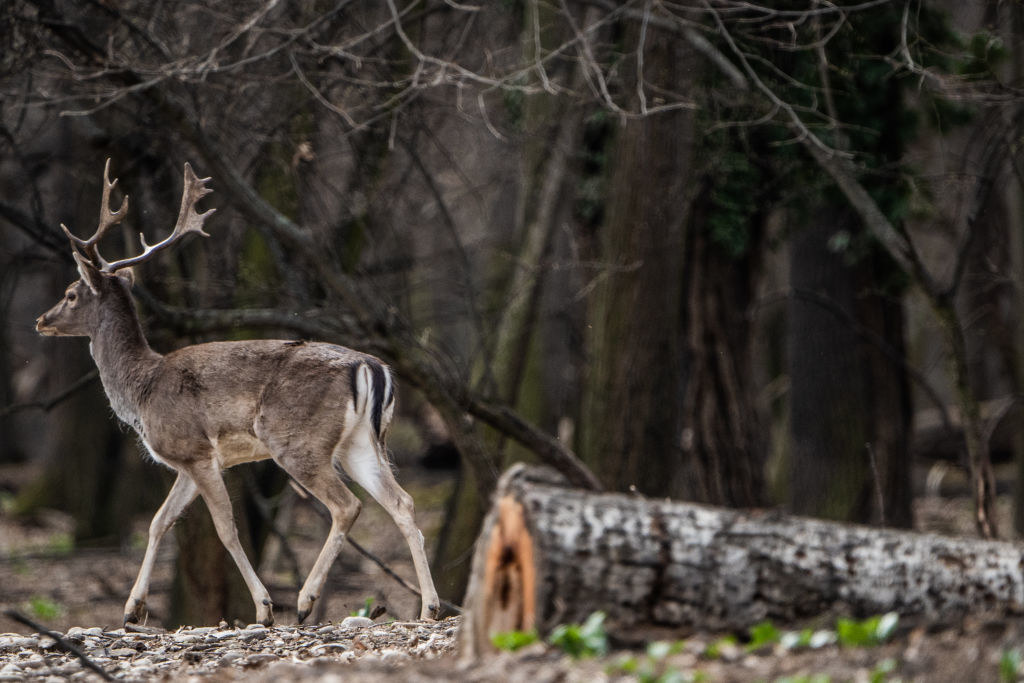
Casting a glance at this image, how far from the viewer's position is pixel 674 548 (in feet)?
14.4

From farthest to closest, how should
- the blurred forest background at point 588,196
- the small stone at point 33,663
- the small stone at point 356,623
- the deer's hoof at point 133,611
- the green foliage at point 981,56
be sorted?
the blurred forest background at point 588,196, the green foliage at point 981,56, the deer's hoof at point 133,611, the small stone at point 356,623, the small stone at point 33,663

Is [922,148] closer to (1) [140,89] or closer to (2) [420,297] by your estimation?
(1) [140,89]

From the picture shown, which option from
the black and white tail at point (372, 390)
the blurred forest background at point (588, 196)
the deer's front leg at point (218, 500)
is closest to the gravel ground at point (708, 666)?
the deer's front leg at point (218, 500)

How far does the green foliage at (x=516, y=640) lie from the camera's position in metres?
4.29

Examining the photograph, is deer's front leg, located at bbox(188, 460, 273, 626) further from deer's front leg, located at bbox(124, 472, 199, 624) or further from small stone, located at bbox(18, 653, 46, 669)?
small stone, located at bbox(18, 653, 46, 669)

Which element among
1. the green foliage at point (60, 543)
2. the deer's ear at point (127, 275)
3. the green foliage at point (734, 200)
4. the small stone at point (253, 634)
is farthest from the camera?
the green foliage at point (60, 543)

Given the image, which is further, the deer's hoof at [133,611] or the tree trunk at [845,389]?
the tree trunk at [845,389]

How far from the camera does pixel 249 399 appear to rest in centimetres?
698

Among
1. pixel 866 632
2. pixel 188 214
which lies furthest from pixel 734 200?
pixel 866 632

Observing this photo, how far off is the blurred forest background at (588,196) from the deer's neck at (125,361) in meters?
0.84

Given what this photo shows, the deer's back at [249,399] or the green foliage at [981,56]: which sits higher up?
the green foliage at [981,56]

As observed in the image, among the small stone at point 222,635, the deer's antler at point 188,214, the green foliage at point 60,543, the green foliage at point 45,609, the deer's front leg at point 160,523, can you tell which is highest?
the deer's antler at point 188,214

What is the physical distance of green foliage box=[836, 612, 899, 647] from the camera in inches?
166

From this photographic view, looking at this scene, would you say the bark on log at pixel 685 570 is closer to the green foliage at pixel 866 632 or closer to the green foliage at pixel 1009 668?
the green foliage at pixel 866 632
